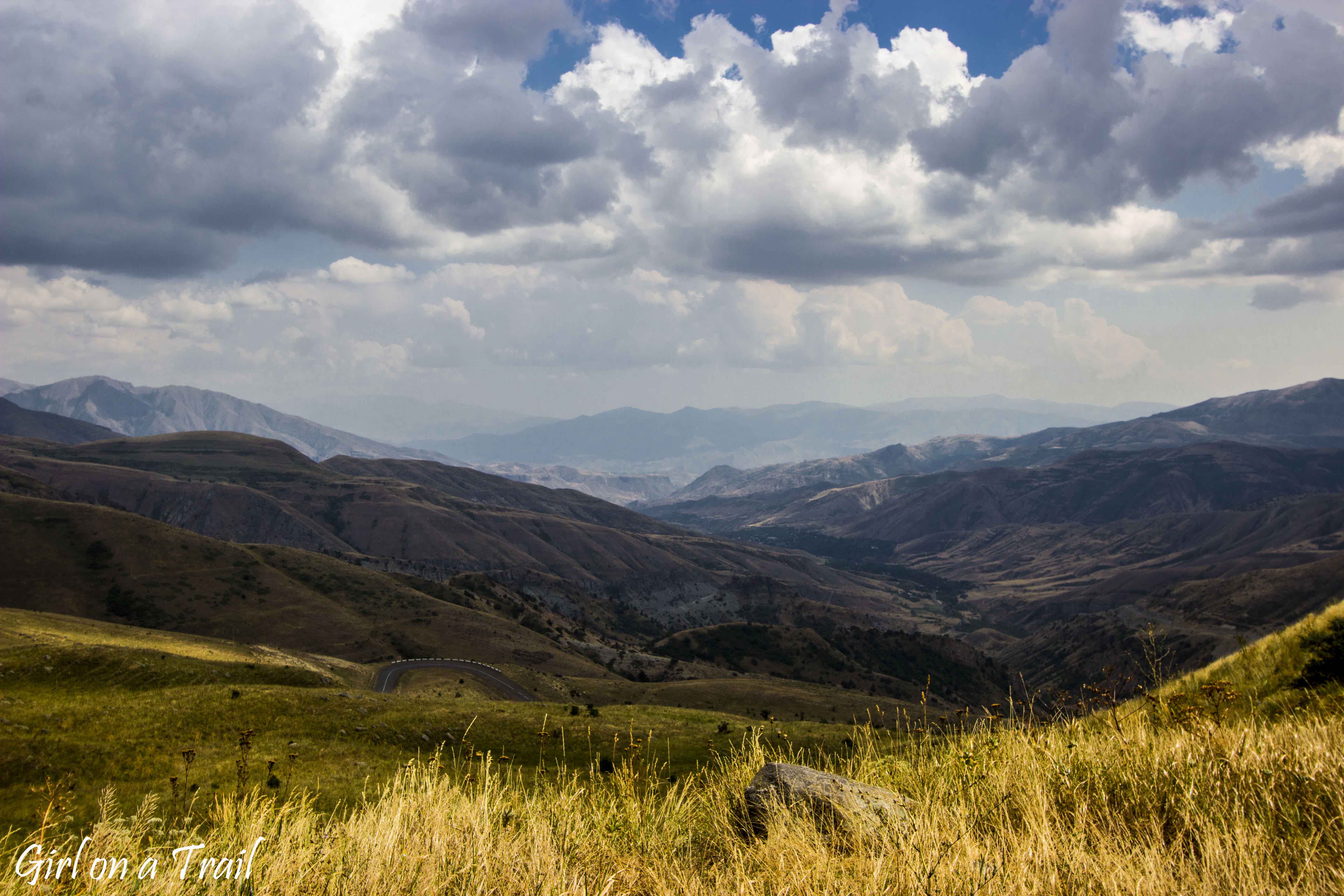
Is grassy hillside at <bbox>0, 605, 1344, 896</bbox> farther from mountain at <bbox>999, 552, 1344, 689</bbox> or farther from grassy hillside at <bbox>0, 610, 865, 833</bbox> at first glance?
mountain at <bbox>999, 552, 1344, 689</bbox>

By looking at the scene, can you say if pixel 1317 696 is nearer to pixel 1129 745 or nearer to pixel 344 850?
pixel 1129 745

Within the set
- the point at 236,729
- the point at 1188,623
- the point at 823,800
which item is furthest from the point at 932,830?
the point at 1188,623

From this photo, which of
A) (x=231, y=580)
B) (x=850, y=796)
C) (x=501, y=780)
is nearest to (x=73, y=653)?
(x=501, y=780)

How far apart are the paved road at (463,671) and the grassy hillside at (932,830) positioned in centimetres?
4987

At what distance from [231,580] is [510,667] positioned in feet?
155

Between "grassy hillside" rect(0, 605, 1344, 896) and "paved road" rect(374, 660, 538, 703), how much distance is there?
49.9 meters

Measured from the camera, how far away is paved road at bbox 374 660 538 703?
58.9 metres

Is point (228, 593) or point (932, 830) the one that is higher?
point (932, 830)

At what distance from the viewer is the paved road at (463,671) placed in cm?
5888

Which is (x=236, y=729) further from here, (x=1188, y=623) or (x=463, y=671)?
(x=1188, y=623)

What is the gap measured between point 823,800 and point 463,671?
6416cm

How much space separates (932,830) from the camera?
6.02 m

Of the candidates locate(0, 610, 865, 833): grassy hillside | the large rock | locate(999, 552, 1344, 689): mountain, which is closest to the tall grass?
the large rock

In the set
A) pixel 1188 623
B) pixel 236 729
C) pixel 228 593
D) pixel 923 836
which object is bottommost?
pixel 1188 623
